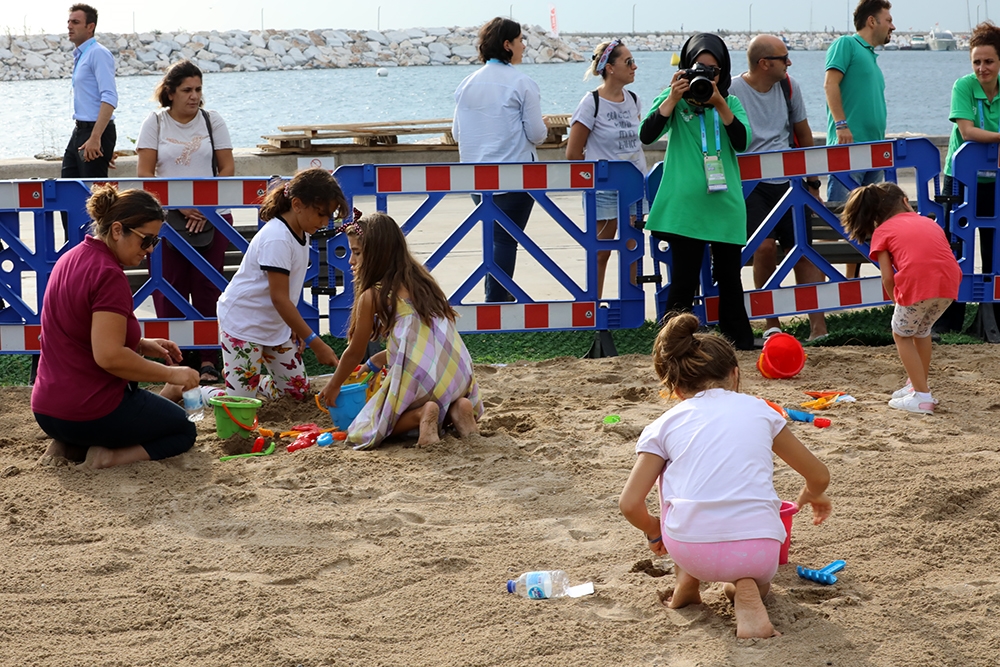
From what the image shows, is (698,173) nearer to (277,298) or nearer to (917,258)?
(917,258)

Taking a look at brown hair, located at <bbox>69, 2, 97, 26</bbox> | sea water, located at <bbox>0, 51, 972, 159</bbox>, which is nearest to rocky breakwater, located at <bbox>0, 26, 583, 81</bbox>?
sea water, located at <bbox>0, 51, 972, 159</bbox>

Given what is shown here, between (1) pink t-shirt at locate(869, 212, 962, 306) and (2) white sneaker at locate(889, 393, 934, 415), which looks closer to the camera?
(1) pink t-shirt at locate(869, 212, 962, 306)

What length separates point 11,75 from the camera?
95.4 metres

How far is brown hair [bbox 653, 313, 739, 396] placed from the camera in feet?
11.7

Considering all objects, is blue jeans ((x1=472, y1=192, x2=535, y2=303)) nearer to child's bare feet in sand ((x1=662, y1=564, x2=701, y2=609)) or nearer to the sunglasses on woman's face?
the sunglasses on woman's face

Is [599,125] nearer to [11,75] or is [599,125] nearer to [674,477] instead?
[674,477]

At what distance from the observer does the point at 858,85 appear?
26.3 feet

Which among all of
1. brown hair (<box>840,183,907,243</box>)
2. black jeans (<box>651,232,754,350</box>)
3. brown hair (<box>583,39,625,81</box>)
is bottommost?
black jeans (<box>651,232,754,350</box>)

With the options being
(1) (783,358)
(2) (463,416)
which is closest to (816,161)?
(1) (783,358)

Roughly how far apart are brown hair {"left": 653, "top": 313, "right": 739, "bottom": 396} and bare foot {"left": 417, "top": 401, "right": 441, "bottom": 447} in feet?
6.76

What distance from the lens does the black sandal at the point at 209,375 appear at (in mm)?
7004

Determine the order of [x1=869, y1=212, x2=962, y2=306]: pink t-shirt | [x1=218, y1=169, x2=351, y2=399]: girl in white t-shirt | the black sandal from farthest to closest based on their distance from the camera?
the black sandal
[x1=218, y1=169, x2=351, y2=399]: girl in white t-shirt
[x1=869, y1=212, x2=962, y2=306]: pink t-shirt

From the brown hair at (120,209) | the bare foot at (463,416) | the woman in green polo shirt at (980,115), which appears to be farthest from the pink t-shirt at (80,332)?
the woman in green polo shirt at (980,115)

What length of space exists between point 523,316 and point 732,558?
13.8 ft
